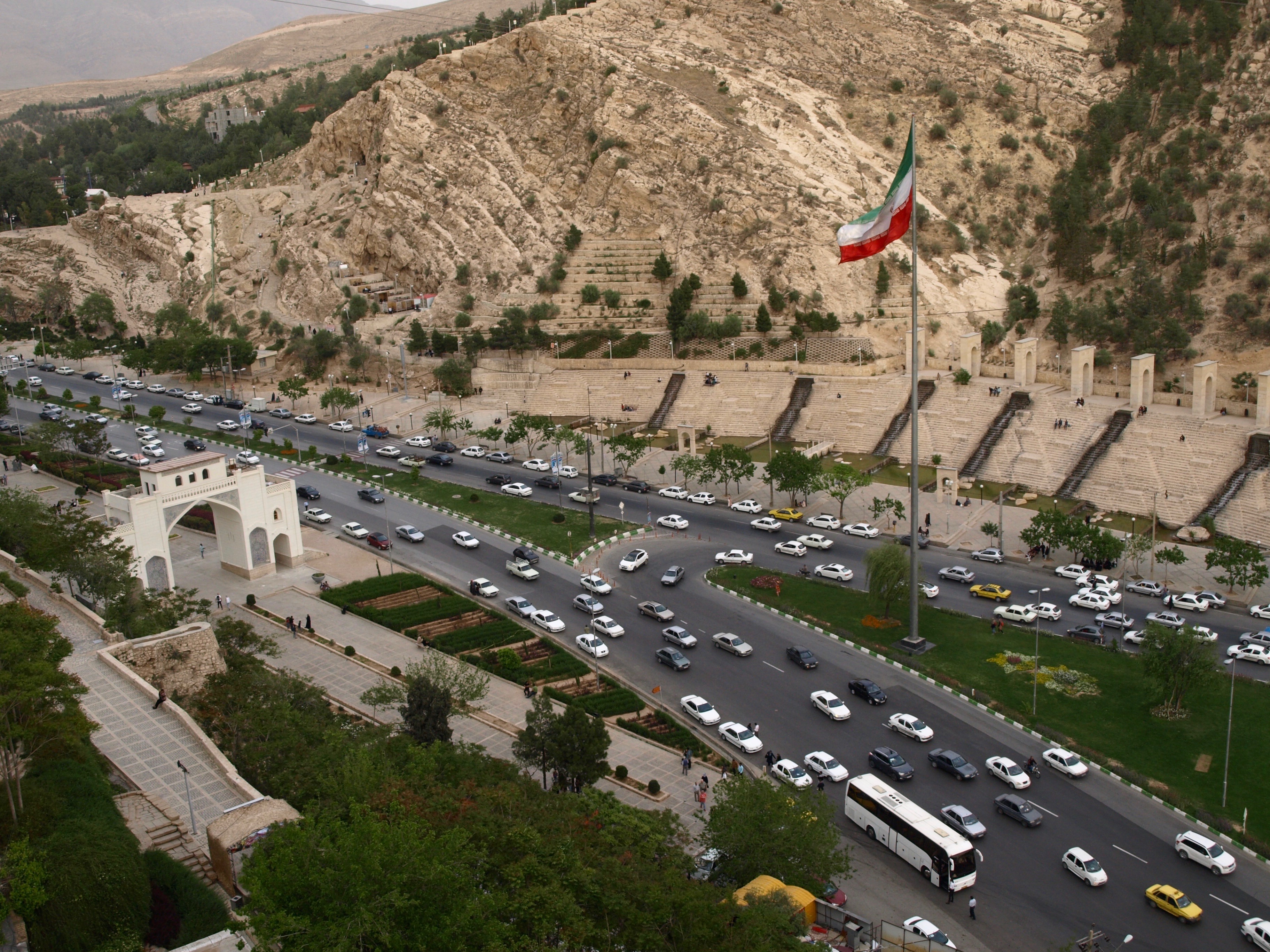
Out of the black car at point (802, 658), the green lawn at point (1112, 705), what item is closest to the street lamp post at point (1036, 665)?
the green lawn at point (1112, 705)

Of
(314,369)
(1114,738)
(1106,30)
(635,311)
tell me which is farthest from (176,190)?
(1114,738)

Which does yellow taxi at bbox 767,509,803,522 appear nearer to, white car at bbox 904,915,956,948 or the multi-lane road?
the multi-lane road

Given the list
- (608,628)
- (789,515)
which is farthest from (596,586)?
(789,515)

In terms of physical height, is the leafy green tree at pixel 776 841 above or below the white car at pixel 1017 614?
above

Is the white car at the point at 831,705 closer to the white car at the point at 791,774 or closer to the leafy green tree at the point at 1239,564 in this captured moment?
the white car at the point at 791,774

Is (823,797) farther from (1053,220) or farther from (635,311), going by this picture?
(1053,220)

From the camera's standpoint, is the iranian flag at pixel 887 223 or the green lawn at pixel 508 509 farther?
the green lawn at pixel 508 509

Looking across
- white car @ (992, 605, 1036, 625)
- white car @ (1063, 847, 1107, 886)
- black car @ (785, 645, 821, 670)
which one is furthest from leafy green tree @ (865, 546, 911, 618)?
white car @ (1063, 847, 1107, 886)
